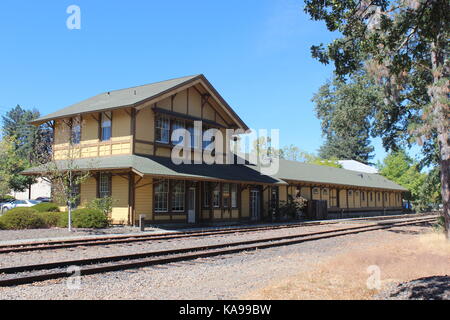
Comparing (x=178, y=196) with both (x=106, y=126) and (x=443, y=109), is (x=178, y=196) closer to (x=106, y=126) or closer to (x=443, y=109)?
(x=106, y=126)

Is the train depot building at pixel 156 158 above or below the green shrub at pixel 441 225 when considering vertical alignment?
above

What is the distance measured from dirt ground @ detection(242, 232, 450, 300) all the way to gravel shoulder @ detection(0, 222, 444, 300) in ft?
0.14

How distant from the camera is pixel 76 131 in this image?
24109mm

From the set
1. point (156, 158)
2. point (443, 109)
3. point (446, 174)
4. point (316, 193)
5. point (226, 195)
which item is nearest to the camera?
point (443, 109)

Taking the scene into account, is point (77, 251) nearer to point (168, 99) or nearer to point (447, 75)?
point (168, 99)

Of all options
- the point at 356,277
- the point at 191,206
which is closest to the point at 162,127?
the point at 191,206

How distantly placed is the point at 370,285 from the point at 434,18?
5231 mm

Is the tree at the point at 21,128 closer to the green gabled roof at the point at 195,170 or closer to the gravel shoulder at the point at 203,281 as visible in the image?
the green gabled roof at the point at 195,170

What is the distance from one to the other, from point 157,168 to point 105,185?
3.76 meters

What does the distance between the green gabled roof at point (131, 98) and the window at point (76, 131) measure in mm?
467

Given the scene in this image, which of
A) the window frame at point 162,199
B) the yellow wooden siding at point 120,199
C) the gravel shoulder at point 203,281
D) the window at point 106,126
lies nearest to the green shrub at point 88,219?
the yellow wooden siding at point 120,199

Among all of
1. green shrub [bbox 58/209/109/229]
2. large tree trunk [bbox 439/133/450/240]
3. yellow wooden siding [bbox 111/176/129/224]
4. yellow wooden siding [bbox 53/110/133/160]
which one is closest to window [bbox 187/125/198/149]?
yellow wooden siding [bbox 53/110/133/160]

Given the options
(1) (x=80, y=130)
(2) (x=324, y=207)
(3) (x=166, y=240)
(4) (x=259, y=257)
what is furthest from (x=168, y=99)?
(2) (x=324, y=207)

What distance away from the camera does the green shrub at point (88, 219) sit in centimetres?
2025
